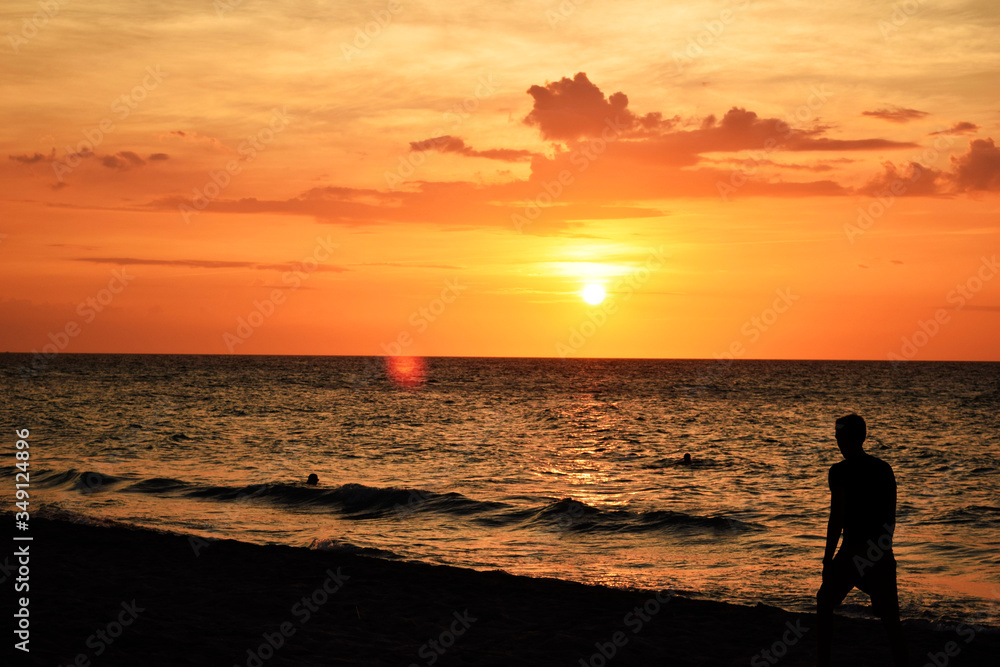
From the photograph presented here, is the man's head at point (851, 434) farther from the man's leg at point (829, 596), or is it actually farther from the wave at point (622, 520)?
the wave at point (622, 520)

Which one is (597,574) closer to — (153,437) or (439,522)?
(439,522)

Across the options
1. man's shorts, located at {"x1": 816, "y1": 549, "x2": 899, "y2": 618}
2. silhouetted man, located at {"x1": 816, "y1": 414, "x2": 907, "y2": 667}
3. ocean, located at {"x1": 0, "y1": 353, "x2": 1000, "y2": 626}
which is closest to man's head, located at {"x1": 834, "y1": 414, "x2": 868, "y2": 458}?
silhouetted man, located at {"x1": 816, "y1": 414, "x2": 907, "y2": 667}

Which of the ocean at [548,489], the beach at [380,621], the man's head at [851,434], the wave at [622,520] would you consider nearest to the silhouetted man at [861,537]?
the man's head at [851,434]

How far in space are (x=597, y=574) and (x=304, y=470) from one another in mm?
17615

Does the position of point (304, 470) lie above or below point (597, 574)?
below

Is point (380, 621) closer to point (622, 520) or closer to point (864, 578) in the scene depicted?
point (864, 578)

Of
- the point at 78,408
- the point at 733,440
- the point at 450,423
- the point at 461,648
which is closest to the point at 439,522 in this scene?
the point at 461,648

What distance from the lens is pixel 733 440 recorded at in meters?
46.1

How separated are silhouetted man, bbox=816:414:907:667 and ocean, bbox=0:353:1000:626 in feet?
18.7

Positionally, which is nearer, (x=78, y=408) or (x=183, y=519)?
(x=183, y=519)

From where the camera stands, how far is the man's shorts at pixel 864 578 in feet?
24.8

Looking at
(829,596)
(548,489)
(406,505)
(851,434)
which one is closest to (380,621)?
(829,596)

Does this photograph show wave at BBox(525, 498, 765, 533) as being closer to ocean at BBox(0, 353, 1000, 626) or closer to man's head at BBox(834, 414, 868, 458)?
ocean at BBox(0, 353, 1000, 626)

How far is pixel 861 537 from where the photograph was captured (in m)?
7.63
